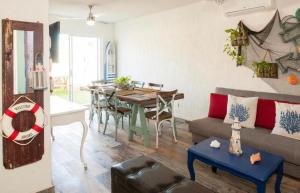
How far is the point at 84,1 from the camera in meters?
4.36

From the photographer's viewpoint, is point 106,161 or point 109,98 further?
point 109,98

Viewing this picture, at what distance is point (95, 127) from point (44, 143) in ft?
7.86

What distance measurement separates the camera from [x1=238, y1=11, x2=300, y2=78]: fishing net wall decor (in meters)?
3.22

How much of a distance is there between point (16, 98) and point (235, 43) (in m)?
3.14

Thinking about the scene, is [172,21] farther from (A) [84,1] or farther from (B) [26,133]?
(B) [26,133]

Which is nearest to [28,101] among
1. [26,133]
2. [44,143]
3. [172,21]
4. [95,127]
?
[26,133]

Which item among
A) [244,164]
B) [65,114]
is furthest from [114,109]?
[244,164]

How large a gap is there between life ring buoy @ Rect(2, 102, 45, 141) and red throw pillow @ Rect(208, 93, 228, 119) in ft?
8.43

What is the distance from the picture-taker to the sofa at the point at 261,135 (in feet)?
8.44

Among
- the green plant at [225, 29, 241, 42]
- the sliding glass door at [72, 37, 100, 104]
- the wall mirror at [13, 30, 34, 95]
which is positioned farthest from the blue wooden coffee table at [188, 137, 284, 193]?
the sliding glass door at [72, 37, 100, 104]

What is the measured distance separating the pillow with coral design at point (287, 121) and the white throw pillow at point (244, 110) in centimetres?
33

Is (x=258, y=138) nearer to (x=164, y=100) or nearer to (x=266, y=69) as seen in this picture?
(x=266, y=69)

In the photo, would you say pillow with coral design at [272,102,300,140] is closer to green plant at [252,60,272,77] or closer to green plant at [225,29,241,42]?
green plant at [252,60,272,77]

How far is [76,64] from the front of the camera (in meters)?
6.56
